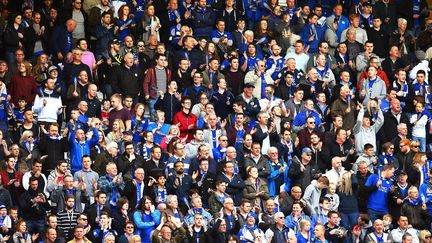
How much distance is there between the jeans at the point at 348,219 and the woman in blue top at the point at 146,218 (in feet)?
9.97

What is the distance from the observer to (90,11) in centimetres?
2525

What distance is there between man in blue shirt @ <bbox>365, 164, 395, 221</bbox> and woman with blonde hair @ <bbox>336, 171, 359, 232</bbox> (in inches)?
11.3

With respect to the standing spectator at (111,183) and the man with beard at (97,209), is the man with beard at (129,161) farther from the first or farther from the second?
the man with beard at (97,209)

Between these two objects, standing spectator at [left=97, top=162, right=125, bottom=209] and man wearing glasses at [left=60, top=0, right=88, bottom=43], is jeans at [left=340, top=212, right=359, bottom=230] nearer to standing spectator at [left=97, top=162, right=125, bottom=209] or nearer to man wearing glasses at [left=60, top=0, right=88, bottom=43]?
standing spectator at [left=97, top=162, right=125, bottom=209]

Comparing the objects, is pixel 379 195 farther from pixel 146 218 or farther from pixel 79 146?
pixel 79 146

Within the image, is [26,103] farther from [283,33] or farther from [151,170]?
[283,33]

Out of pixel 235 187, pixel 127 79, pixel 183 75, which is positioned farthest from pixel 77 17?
pixel 235 187

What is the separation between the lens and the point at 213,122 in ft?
75.7

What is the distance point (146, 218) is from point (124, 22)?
5.26 meters

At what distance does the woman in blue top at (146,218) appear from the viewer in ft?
68.7

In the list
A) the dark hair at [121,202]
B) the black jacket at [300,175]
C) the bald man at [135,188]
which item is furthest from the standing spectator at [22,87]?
the black jacket at [300,175]

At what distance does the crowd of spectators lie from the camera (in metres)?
21.2

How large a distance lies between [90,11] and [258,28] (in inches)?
117

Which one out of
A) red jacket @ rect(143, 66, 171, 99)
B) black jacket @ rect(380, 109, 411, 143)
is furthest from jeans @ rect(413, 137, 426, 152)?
red jacket @ rect(143, 66, 171, 99)
